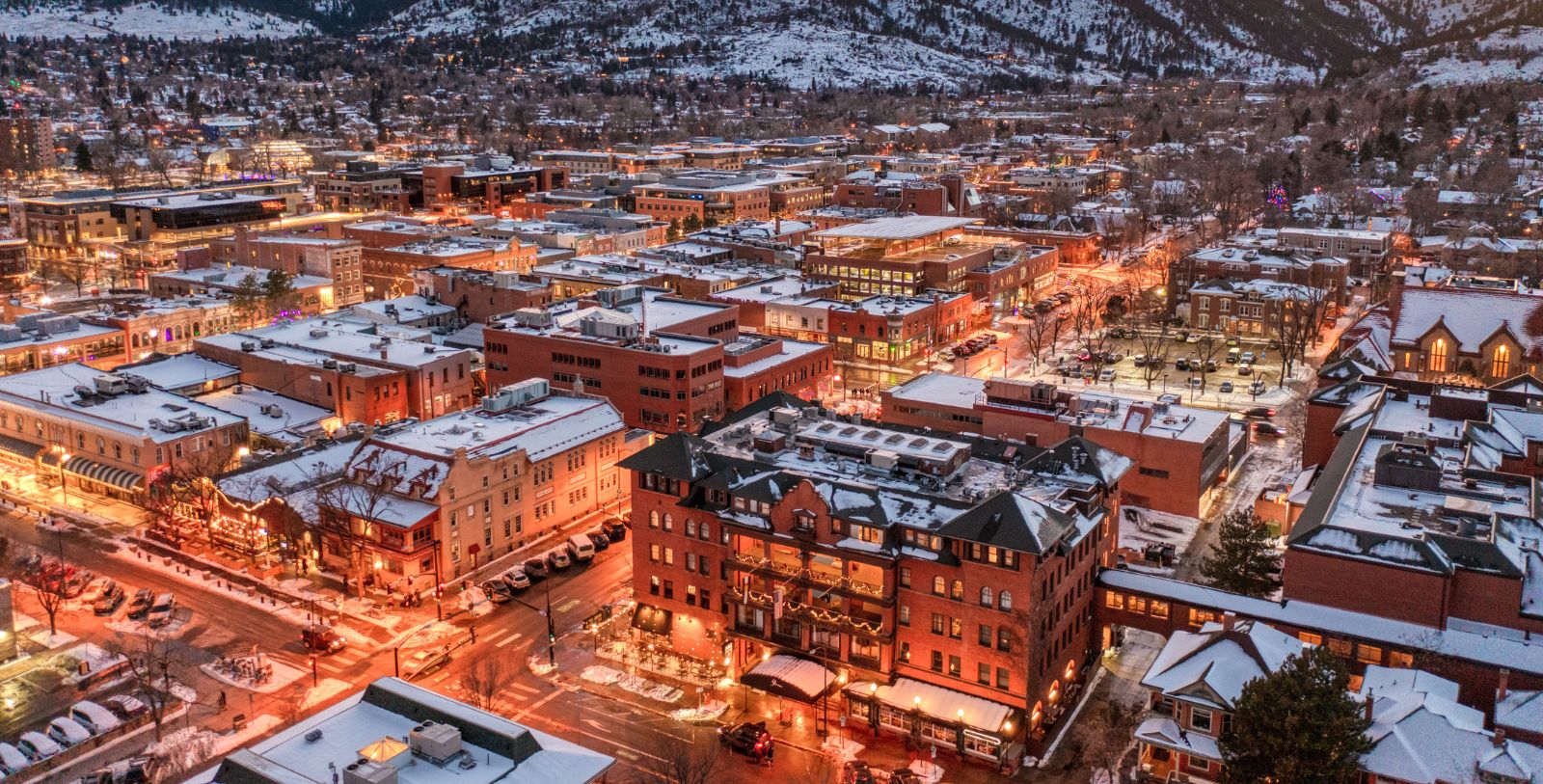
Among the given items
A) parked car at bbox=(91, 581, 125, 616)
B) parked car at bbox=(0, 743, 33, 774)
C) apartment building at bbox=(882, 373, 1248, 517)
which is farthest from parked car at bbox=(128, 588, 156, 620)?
apartment building at bbox=(882, 373, 1248, 517)

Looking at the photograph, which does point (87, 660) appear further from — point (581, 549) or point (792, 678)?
point (792, 678)

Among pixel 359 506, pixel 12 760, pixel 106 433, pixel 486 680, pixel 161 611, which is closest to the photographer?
pixel 12 760

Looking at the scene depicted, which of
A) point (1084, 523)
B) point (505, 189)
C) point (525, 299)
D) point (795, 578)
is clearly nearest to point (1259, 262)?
point (525, 299)

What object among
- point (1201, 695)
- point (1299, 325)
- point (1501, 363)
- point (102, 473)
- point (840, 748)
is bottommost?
point (840, 748)

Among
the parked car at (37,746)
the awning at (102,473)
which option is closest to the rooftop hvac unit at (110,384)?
the awning at (102,473)

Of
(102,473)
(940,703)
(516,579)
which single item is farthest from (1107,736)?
(102,473)
